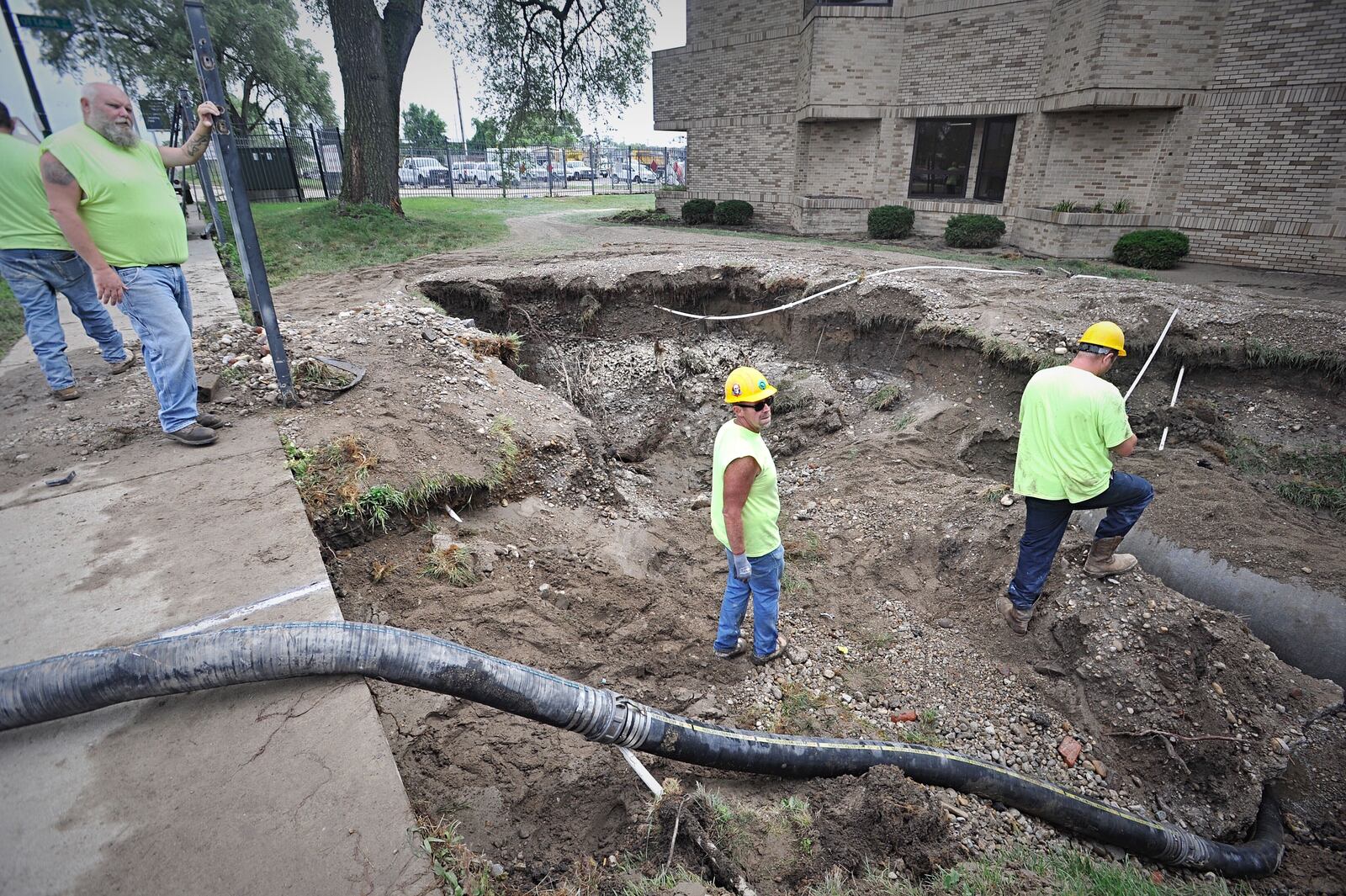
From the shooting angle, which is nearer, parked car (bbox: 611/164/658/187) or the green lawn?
the green lawn

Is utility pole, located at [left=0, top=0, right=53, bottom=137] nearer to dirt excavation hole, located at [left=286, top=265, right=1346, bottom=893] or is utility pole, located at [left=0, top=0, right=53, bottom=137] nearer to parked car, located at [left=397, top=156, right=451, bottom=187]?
dirt excavation hole, located at [left=286, top=265, right=1346, bottom=893]

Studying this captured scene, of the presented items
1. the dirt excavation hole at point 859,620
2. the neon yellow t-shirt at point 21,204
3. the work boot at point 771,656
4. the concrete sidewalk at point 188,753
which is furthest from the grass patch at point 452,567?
the neon yellow t-shirt at point 21,204

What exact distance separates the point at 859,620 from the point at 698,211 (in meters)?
16.1

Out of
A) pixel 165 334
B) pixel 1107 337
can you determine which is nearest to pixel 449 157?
pixel 165 334

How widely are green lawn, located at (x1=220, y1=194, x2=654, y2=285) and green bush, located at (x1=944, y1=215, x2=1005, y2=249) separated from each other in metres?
10.3

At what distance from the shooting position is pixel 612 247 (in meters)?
12.4

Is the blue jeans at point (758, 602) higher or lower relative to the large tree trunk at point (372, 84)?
lower

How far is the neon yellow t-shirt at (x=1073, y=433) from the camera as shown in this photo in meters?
3.58

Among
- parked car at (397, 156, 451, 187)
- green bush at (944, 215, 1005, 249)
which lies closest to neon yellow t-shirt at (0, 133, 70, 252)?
green bush at (944, 215, 1005, 249)

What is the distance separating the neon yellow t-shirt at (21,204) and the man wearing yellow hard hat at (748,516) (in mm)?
4981

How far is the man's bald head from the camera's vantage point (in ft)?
11.7

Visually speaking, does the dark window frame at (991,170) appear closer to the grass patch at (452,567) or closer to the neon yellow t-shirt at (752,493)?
the neon yellow t-shirt at (752,493)

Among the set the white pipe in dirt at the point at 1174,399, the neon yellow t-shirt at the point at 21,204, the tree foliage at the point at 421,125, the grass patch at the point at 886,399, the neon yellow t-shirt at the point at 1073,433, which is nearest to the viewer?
the neon yellow t-shirt at the point at 1073,433

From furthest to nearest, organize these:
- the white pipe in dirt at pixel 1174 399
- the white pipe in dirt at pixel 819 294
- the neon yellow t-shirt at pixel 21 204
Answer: the white pipe in dirt at pixel 819 294 → the white pipe in dirt at pixel 1174 399 → the neon yellow t-shirt at pixel 21 204
